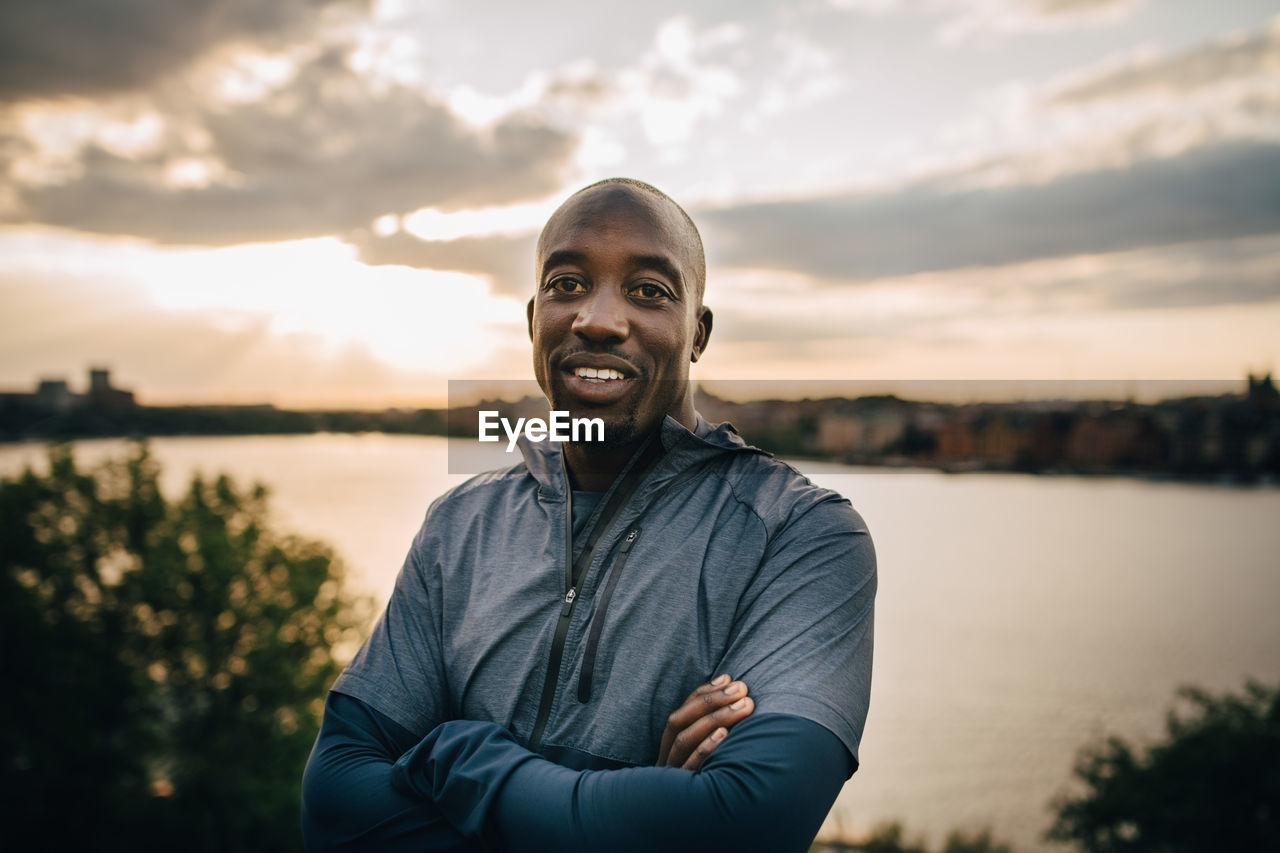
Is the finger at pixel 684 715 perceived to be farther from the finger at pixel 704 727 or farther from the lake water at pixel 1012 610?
the lake water at pixel 1012 610

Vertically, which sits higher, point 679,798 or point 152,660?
point 679,798

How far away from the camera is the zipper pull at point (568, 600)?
5.39 feet

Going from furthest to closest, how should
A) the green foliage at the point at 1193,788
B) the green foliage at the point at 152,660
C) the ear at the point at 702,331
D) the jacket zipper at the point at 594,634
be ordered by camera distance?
the green foliage at the point at 1193,788 < the green foliage at the point at 152,660 < the ear at the point at 702,331 < the jacket zipper at the point at 594,634

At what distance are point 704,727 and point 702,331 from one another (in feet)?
3.02

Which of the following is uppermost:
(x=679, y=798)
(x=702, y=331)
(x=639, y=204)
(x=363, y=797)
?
(x=639, y=204)

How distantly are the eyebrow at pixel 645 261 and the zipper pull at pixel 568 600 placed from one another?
0.67 metres

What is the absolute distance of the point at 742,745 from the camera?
4.50 ft

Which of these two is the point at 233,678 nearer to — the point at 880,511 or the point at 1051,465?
the point at 1051,465

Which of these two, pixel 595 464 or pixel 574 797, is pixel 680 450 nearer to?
pixel 595 464

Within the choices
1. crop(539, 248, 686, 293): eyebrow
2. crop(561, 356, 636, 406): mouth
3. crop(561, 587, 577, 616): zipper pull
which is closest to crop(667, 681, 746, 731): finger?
crop(561, 587, 577, 616): zipper pull

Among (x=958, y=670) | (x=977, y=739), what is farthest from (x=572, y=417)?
(x=958, y=670)

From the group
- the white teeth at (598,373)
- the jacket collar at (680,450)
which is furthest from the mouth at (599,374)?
the jacket collar at (680,450)

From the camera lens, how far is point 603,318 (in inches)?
65.6

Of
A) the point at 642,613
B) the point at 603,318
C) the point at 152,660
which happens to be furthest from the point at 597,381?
the point at 152,660
